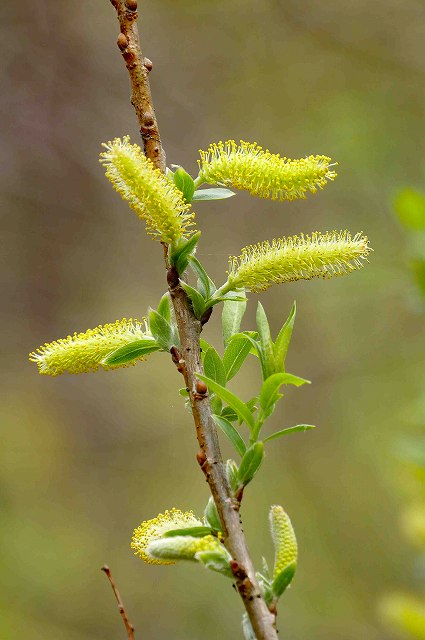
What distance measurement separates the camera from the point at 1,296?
2.93 metres

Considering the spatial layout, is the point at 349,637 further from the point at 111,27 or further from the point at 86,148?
the point at 111,27

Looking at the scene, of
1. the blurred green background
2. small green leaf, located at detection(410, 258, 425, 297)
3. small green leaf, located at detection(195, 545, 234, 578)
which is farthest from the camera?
the blurred green background

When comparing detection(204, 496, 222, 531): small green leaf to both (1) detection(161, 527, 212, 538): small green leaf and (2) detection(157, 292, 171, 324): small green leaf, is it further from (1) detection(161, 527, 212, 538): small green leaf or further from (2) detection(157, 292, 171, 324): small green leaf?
(2) detection(157, 292, 171, 324): small green leaf

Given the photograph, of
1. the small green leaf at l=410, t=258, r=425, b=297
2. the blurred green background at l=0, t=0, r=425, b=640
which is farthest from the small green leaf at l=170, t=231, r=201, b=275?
the blurred green background at l=0, t=0, r=425, b=640

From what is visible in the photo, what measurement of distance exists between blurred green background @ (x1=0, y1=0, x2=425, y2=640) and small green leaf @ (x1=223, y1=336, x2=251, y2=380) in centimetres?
179

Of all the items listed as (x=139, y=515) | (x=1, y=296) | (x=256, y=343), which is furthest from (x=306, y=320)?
(x=256, y=343)

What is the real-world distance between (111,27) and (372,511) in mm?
1896

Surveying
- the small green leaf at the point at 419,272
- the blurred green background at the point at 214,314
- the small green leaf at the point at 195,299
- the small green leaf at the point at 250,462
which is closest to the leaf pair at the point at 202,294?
the small green leaf at the point at 195,299

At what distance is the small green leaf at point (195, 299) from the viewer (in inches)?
22.7

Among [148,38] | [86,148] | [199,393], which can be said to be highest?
[148,38]

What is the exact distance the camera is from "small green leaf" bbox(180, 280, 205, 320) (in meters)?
0.58

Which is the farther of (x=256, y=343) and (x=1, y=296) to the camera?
(x=1, y=296)

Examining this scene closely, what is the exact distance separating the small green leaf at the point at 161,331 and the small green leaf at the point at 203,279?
33 millimetres

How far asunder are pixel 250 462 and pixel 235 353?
4.0 inches
